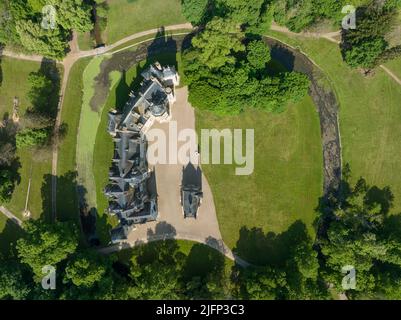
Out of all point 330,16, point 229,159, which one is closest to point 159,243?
point 229,159

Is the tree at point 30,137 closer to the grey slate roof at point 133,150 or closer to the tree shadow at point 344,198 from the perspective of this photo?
the grey slate roof at point 133,150

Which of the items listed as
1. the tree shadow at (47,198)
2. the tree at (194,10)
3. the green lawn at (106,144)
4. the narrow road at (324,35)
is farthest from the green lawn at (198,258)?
the narrow road at (324,35)

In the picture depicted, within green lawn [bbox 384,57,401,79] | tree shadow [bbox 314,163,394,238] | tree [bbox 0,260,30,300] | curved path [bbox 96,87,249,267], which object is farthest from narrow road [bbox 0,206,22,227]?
green lawn [bbox 384,57,401,79]

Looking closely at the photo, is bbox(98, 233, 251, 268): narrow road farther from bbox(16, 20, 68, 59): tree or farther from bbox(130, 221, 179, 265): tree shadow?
bbox(16, 20, 68, 59): tree

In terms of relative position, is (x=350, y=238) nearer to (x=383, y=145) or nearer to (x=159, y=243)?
(x=383, y=145)

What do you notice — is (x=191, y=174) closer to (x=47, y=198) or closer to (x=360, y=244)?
(x=47, y=198)

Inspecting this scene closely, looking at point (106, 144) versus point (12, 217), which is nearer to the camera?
point (106, 144)

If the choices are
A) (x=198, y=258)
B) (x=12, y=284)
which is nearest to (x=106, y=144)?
(x=198, y=258)
